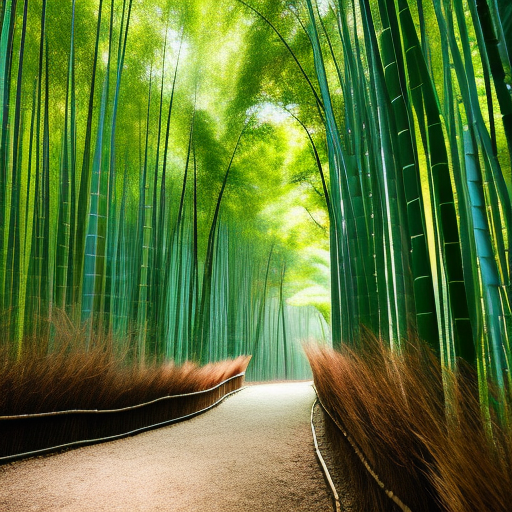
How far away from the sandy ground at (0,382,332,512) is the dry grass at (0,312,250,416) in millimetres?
264

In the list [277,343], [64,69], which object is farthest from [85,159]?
[277,343]

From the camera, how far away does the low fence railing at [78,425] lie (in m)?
2.04

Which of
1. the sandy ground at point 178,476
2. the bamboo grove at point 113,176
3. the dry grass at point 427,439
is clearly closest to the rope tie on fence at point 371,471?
the dry grass at point 427,439

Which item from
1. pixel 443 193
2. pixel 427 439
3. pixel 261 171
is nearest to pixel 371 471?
pixel 427 439

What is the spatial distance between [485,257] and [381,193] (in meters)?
0.92

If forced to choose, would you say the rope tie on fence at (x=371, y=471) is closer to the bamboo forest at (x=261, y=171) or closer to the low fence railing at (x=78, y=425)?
the bamboo forest at (x=261, y=171)

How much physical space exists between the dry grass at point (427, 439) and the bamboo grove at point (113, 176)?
194 cm

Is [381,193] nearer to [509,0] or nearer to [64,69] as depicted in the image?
[509,0]

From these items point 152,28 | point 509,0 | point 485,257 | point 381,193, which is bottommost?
point 485,257

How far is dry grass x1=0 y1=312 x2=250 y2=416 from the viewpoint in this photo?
2.12 meters

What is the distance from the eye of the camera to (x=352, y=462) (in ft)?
5.41

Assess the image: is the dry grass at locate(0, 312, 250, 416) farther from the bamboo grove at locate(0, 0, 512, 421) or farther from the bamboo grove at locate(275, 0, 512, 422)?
the bamboo grove at locate(275, 0, 512, 422)

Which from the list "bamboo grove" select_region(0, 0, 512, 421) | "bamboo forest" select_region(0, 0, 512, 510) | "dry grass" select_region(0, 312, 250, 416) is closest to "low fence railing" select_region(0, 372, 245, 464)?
"dry grass" select_region(0, 312, 250, 416)

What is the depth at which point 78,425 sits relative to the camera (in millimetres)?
2482
